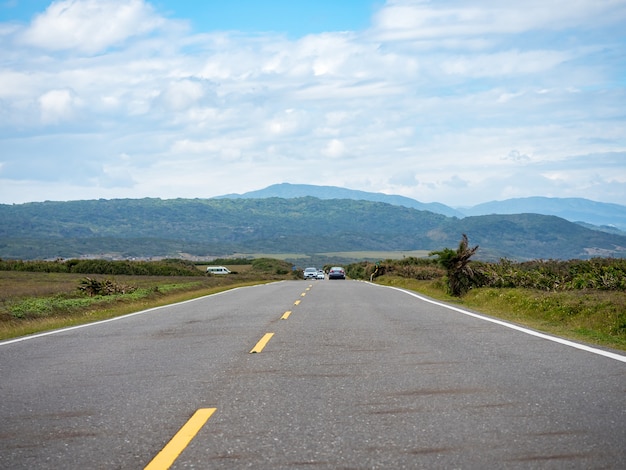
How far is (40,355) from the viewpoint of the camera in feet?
34.1

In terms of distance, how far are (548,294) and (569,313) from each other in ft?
9.12

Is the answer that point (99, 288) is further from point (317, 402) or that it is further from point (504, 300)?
point (317, 402)

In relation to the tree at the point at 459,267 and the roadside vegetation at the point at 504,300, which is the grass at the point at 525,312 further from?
the tree at the point at 459,267

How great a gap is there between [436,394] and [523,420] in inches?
47.9

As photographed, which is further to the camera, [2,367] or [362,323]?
[362,323]

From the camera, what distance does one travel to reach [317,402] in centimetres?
668

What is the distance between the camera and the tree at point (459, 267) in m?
25.2

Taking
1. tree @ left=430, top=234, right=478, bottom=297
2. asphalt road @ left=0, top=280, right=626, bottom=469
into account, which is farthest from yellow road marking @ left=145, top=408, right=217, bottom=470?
tree @ left=430, top=234, right=478, bottom=297

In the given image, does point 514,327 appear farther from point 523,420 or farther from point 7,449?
point 7,449

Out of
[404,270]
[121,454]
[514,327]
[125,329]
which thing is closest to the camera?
[121,454]

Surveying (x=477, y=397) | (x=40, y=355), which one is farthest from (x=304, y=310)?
(x=477, y=397)

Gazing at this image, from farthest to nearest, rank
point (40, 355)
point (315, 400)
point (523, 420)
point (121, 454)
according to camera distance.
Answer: point (40, 355)
point (315, 400)
point (523, 420)
point (121, 454)

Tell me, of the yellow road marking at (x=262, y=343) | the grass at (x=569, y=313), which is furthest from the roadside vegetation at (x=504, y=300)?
the yellow road marking at (x=262, y=343)

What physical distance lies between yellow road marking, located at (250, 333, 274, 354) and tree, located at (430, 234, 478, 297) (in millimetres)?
14341
